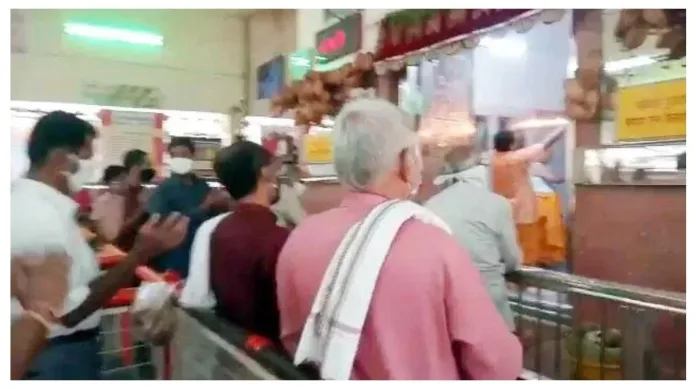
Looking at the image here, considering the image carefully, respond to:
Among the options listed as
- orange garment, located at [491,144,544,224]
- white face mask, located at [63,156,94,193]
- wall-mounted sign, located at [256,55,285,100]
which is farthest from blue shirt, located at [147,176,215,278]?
orange garment, located at [491,144,544,224]

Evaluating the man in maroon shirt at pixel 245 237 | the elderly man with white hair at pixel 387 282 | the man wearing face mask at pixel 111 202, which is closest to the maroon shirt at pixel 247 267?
the man in maroon shirt at pixel 245 237

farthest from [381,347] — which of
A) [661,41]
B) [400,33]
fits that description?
[661,41]

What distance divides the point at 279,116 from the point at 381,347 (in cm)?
58

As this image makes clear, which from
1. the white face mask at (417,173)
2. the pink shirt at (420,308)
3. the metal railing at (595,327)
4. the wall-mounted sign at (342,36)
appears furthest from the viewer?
the wall-mounted sign at (342,36)

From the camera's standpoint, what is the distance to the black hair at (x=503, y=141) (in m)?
1.39

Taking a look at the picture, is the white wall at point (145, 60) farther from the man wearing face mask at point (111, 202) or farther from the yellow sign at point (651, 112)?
the yellow sign at point (651, 112)

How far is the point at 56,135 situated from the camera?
1.39 m

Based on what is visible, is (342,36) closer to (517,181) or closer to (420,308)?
(517,181)

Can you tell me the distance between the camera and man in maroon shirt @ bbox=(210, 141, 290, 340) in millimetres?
1396

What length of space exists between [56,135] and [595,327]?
121 cm

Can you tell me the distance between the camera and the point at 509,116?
1385 mm

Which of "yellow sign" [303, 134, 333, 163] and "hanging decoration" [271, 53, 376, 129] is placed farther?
"hanging decoration" [271, 53, 376, 129]

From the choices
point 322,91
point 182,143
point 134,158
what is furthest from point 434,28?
point 134,158

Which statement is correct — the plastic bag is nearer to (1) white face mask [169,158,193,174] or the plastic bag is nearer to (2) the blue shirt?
(2) the blue shirt
